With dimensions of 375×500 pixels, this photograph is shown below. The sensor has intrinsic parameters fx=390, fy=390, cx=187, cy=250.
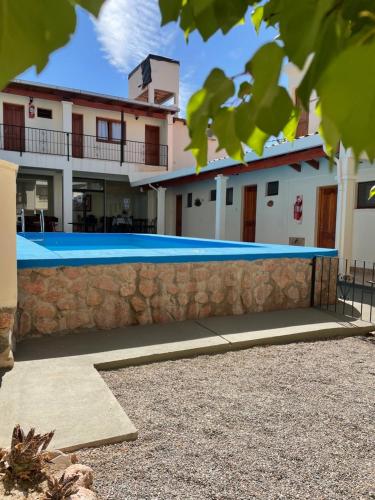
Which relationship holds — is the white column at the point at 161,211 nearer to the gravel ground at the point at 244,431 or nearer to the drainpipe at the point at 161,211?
the drainpipe at the point at 161,211

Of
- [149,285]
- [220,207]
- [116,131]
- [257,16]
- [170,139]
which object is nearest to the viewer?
[257,16]

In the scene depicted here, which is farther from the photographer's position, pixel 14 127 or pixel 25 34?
pixel 14 127

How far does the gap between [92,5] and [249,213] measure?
12.9 meters

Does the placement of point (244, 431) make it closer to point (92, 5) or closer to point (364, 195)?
point (92, 5)

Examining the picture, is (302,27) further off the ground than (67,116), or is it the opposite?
(67,116)

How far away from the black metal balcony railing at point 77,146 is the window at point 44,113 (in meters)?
0.65

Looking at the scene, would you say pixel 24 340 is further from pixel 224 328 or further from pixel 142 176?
pixel 142 176

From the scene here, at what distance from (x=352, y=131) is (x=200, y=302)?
4.58 meters

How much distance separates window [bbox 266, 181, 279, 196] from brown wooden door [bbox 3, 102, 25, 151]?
9766mm

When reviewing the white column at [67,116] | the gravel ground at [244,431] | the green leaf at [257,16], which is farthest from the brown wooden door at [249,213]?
the green leaf at [257,16]

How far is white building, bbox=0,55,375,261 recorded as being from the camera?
10141 mm

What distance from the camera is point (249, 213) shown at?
43.4ft

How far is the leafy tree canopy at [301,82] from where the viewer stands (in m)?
0.40

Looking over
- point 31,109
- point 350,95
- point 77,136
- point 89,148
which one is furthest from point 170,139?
point 350,95
